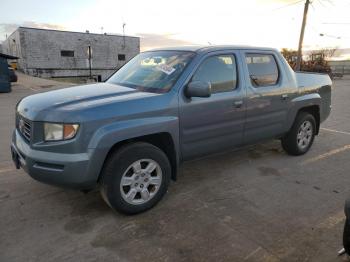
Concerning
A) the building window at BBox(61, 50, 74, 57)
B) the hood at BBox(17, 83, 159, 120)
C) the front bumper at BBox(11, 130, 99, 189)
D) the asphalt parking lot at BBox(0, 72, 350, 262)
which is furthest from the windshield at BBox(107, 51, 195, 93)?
the building window at BBox(61, 50, 74, 57)

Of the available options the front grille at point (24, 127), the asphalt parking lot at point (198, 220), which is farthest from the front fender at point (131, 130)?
the asphalt parking lot at point (198, 220)

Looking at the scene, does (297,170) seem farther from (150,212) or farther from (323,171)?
(150,212)

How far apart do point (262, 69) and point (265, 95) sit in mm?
403

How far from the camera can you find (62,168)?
296 centimetres

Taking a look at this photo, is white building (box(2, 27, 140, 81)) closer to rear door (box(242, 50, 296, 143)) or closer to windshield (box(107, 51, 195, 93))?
windshield (box(107, 51, 195, 93))

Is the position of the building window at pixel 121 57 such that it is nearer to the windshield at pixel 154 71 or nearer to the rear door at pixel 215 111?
the windshield at pixel 154 71

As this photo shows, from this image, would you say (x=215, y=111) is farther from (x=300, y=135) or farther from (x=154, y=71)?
(x=300, y=135)

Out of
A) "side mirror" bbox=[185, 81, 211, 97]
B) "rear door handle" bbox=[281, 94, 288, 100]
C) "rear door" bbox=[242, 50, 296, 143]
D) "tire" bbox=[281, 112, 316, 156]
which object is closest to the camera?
"side mirror" bbox=[185, 81, 211, 97]

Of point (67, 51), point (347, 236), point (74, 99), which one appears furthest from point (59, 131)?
point (67, 51)

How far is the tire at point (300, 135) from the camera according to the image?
5.28 metres

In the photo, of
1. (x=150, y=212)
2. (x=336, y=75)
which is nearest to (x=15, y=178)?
(x=150, y=212)

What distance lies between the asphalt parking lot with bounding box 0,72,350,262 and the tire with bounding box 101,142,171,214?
6.6 inches

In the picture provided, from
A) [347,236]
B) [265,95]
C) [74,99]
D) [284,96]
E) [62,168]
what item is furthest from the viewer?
[284,96]

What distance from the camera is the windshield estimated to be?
3.69 m
